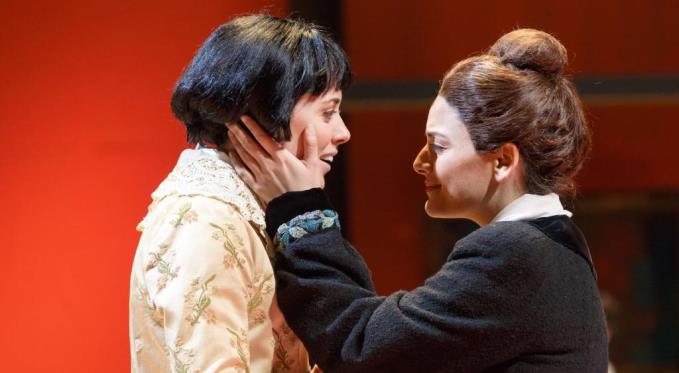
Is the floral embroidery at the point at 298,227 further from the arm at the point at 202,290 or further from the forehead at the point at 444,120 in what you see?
the forehead at the point at 444,120

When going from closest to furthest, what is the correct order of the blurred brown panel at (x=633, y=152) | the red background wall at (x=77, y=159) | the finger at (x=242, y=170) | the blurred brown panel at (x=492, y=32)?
the finger at (x=242, y=170), the red background wall at (x=77, y=159), the blurred brown panel at (x=492, y=32), the blurred brown panel at (x=633, y=152)

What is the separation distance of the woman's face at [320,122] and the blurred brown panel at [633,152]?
6.63ft

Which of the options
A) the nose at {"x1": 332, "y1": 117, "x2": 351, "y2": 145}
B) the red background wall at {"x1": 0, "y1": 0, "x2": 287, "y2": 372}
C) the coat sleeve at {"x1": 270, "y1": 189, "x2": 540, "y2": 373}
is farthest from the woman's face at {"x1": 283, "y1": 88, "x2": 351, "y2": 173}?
the red background wall at {"x1": 0, "y1": 0, "x2": 287, "y2": 372}

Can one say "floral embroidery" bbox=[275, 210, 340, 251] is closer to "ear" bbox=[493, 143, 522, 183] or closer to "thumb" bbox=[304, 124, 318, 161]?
"thumb" bbox=[304, 124, 318, 161]

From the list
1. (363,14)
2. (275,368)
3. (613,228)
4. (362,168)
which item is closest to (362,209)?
(362,168)

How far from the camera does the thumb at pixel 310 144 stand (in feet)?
5.65

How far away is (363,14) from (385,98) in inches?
11.2

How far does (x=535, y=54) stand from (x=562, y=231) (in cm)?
31

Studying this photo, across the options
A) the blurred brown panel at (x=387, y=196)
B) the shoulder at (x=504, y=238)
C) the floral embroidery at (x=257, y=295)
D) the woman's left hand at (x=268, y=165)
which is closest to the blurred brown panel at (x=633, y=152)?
the blurred brown panel at (x=387, y=196)

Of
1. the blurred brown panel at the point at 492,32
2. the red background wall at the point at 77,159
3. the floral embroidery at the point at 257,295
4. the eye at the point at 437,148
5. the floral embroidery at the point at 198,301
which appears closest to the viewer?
the floral embroidery at the point at 198,301

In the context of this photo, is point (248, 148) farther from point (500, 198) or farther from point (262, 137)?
point (500, 198)

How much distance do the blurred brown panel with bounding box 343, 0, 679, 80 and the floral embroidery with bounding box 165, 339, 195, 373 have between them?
2038 mm

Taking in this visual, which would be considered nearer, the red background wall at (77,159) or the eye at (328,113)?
the eye at (328,113)

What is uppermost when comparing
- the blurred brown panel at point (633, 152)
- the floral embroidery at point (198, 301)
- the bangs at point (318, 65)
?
the bangs at point (318, 65)
